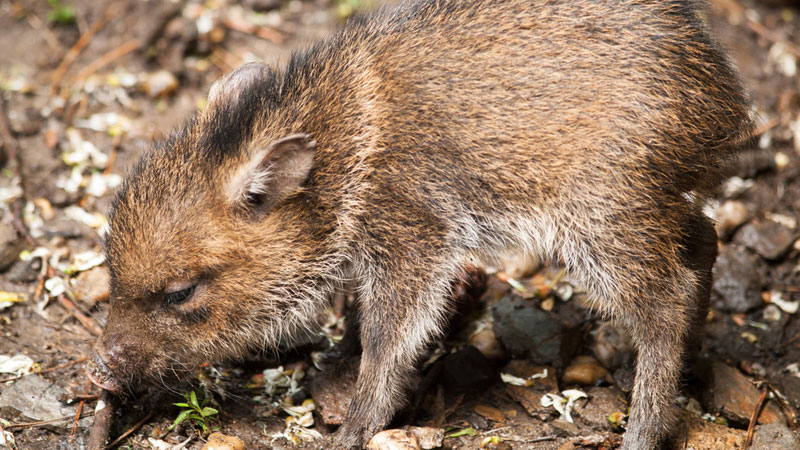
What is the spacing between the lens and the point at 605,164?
448cm

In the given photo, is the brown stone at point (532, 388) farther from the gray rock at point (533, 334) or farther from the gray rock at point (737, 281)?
the gray rock at point (737, 281)

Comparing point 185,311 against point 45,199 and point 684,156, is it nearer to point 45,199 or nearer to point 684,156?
point 45,199

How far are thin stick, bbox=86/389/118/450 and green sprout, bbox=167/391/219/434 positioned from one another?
356 mm

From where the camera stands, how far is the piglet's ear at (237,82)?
4.97 meters

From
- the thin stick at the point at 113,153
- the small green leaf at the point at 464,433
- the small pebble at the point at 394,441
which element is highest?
the thin stick at the point at 113,153

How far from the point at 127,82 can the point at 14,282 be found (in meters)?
2.78

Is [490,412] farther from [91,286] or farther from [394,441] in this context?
[91,286]

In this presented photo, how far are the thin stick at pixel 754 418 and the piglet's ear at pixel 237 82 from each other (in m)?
3.80

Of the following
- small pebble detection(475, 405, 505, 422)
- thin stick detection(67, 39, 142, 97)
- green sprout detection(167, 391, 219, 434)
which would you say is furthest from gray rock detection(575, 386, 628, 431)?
thin stick detection(67, 39, 142, 97)

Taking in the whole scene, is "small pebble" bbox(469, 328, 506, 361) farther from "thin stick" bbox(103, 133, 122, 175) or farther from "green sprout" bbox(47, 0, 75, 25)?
"green sprout" bbox(47, 0, 75, 25)

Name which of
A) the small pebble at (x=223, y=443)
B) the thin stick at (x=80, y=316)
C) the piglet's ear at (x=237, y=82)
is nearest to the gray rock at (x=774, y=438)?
the small pebble at (x=223, y=443)

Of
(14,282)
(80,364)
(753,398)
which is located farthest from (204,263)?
(753,398)

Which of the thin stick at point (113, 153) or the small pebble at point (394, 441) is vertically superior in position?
the thin stick at point (113, 153)

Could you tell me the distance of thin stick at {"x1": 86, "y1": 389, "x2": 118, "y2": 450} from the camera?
14.7ft
